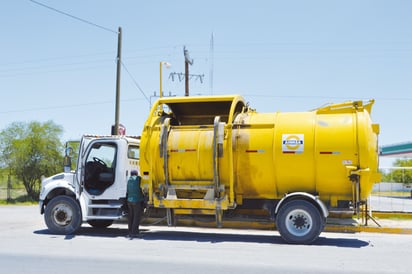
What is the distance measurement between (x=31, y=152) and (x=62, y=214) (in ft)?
61.3

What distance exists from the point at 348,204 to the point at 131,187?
5168 mm

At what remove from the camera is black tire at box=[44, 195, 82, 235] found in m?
11.9

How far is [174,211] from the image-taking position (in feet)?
37.5

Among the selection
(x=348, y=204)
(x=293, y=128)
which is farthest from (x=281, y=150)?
(x=348, y=204)

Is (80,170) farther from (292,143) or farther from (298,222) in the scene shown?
(298,222)

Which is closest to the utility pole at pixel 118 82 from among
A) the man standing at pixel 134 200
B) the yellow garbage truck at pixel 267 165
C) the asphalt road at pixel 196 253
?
the asphalt road at pixel 196 253

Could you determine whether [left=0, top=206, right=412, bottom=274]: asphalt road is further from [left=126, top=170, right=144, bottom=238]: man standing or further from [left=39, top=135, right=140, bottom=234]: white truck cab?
[left=39, top=135, right=140, bottom=234]: white truck cab

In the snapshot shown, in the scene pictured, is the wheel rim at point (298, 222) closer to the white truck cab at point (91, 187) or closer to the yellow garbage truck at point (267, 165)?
the yellow garbage truck at point (267, 165)

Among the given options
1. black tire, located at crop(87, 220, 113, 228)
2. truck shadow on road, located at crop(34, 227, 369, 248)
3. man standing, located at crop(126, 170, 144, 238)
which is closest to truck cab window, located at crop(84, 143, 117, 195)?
man standing, located at crop(126, 170, 144, 238)

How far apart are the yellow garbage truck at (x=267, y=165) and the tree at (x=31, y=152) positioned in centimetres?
1947

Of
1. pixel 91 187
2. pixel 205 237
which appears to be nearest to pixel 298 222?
pixel 205 237

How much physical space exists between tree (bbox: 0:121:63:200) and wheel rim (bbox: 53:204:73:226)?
18025 mm

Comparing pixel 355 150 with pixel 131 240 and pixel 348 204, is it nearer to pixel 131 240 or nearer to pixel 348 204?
pixel 348 204

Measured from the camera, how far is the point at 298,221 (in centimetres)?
1046
